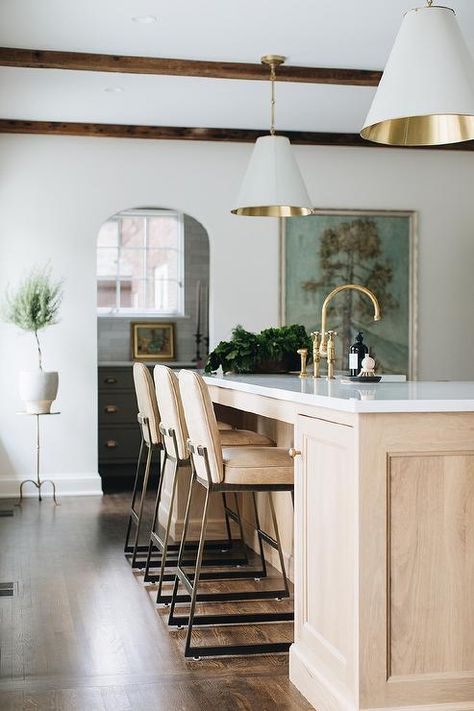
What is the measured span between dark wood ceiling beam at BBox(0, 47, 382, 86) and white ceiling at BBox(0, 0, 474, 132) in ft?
0.21

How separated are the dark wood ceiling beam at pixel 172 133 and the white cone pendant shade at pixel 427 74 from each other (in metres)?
4.66

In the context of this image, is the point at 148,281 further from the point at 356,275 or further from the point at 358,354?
the point at 358,354

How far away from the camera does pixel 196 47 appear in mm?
5570

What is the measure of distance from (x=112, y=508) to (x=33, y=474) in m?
0.91

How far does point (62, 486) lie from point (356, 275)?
284 cm

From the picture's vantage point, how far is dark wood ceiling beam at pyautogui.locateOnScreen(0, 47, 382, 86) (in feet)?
18.5

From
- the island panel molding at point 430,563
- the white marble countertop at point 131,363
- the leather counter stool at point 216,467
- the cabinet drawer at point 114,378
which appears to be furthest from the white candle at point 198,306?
the island panel molding at point 430,563

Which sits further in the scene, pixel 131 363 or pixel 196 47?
pixel 131 363

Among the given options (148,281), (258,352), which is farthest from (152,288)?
(258,352)

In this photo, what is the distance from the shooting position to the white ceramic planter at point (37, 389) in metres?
6.97

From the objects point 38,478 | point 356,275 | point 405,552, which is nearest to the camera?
point 405,552

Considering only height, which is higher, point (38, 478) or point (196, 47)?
point (196, 47)

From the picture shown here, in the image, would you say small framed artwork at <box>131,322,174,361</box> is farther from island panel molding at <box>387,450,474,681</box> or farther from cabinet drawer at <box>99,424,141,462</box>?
island panel molding at <box>387,450,474,681</box>

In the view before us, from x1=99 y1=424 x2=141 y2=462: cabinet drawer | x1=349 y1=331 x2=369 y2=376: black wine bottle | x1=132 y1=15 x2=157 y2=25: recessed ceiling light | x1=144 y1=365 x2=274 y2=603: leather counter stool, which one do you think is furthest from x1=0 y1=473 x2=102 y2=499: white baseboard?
x1=349 y1=331 x2=369 y2=376: black wine bottle
